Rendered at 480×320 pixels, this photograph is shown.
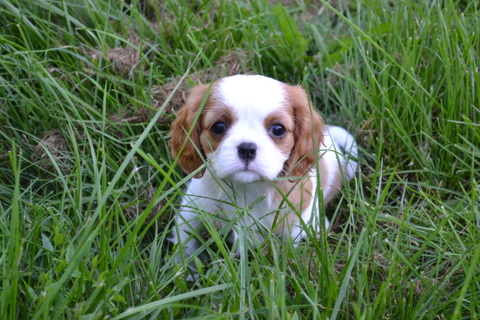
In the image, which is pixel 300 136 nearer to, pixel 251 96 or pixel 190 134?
pixel 251 96

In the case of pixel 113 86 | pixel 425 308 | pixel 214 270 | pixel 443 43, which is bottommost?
pixel 425 308

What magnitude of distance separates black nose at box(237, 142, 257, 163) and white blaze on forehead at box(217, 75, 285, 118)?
0.19 m

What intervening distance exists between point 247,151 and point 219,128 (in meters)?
0.27

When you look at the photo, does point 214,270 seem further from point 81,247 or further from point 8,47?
point 8,47

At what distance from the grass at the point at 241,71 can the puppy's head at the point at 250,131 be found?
246 mm

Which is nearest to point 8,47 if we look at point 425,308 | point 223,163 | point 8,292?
point 223,163

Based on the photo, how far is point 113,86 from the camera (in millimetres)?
3770

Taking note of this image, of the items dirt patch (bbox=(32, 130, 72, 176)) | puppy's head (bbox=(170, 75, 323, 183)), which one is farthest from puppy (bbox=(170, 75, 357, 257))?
dirt patch (bbox=(32, 130, 72, 176))

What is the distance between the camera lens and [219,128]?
9.12 feet

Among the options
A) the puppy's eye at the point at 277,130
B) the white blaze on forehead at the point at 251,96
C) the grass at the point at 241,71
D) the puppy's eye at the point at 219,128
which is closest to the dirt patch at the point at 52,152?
the grass at the point at 241,71

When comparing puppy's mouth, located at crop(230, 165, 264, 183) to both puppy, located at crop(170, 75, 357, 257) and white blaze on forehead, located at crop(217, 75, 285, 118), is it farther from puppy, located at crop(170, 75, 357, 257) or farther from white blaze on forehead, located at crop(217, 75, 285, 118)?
white blaze on forehead, located at crop(217, 75, 285, 118)

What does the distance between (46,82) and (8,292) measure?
1434 millimetres

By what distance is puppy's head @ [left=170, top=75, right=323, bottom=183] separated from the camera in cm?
261

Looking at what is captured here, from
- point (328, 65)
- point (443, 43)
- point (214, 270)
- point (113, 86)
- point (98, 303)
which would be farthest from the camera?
point (328, 65)
